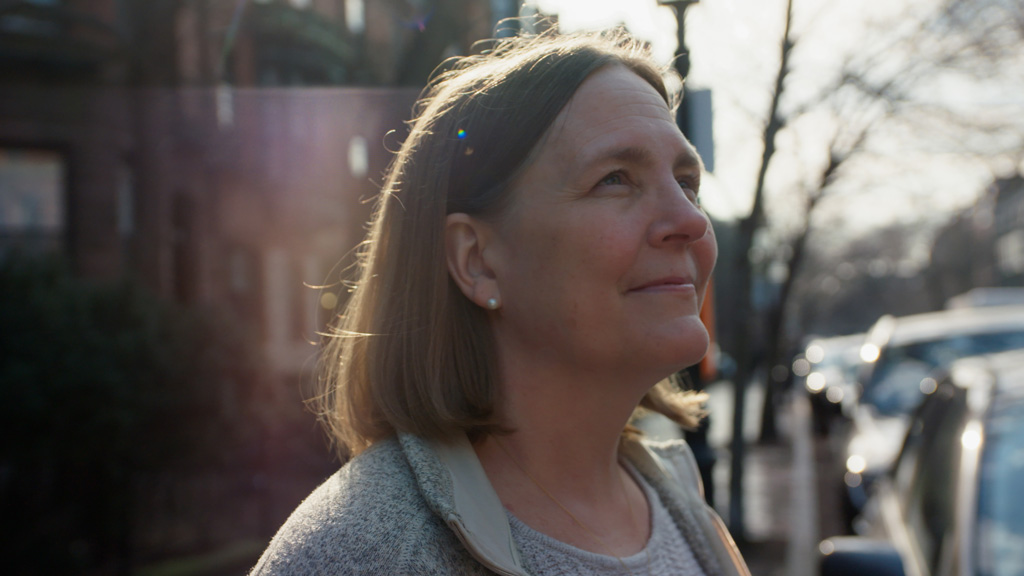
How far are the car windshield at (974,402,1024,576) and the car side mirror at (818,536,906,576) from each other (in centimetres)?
24

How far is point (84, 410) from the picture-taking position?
20.6 ft

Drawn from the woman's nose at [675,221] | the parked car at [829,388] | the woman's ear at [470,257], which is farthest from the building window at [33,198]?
the parked car at [829,388]

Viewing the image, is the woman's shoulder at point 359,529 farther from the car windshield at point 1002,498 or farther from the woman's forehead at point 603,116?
the car windshield at point 1002,498

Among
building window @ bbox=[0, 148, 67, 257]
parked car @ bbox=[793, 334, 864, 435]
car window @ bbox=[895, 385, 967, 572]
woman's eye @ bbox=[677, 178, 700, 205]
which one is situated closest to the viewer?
woman's eye @ bbox=[677, 178, 700, 205]

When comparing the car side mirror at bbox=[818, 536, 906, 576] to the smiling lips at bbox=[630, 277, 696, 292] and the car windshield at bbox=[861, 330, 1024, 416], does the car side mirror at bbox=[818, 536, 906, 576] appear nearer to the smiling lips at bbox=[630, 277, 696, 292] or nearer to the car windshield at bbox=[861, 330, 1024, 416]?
the smiling lips at bbox=[630, 277, 696, 292]

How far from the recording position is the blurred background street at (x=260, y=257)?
5.97 meters

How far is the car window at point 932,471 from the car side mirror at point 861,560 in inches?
12.9

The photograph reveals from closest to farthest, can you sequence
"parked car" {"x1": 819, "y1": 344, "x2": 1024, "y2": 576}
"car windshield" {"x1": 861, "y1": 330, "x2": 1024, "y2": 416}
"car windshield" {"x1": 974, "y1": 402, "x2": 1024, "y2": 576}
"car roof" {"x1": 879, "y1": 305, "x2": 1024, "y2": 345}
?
1. "car windshield" {"x1": 974, "y1": 402, "x2": 1024, "y2": 576}
2. "parked car" {"x1": 819, "y1": 344, "x2": 1024, "y2": 576}
3. "car windshield" {"x1": 861, "y1": 330, "x2": 1024, "y2": 416}
4. "car roof" {"x1": 879, "y1": 305, "x2": 1024, "y2": 345}

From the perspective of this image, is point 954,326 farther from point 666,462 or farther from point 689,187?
point 689,187

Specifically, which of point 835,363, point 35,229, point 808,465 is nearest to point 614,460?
point 35,229

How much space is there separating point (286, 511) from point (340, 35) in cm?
957

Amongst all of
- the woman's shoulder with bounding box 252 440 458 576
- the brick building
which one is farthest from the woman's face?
the brick building

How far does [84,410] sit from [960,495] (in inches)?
227

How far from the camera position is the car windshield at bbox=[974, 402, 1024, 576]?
2.60 metres
